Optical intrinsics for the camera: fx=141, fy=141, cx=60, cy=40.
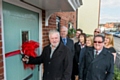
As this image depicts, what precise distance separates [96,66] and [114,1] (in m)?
17.9

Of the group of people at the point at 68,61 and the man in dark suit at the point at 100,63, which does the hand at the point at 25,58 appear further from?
the man in dark suit at the point at 100,63

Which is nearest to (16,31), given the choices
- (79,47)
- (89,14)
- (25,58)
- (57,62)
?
(25,58)

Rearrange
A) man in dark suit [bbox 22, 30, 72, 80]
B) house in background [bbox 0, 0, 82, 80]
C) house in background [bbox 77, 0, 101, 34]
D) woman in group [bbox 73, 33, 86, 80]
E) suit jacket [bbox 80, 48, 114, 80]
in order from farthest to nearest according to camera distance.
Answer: house in background [bbox 77, 0, 101, 34]
woman in group [bbox 73, 33, 86, 80]
suit jacket [bbox 80, 48, 114, 80]
man in dark suit [bbox 22, 30, 72, 80]
house in background [bbox 0, 0, 82, 80]

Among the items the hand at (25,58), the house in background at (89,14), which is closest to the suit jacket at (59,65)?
the hand at (25,58)

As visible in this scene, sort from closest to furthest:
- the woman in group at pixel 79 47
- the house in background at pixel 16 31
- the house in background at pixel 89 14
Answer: the house in background at pixel 16 31
the woman in group at pixel 79 47
the house in background at pixel 89 14

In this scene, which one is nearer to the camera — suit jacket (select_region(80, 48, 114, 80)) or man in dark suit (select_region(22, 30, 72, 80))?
man in dark suit (select_region(22, 30, 72, 80))

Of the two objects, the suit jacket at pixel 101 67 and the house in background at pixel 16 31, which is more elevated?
the house in background at pixel 16 31

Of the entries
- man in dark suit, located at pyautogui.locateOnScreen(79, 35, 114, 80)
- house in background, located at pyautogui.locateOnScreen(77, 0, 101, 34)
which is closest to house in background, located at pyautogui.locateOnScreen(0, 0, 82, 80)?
man in dark suit, located at pyautogui.locateOnScreen(79, 35, 114, 80)

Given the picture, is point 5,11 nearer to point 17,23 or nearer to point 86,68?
point 17,23

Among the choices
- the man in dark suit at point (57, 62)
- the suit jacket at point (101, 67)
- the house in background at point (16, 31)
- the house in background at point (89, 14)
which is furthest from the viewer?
the house in background at point (89, 14)

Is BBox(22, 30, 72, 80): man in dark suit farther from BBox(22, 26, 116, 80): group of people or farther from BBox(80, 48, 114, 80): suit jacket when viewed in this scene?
BBox(80, 48, 114, 80): suit jacket

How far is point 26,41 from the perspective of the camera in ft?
7.82

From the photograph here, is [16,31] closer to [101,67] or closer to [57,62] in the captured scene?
[57,62]

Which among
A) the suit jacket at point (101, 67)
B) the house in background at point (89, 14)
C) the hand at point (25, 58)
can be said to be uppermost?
the house in background at point (89, 14)
